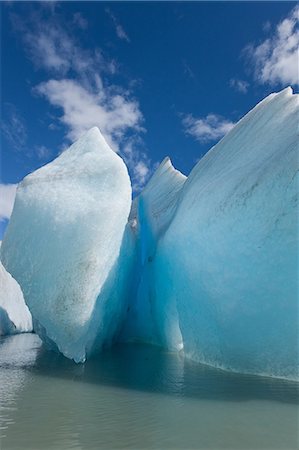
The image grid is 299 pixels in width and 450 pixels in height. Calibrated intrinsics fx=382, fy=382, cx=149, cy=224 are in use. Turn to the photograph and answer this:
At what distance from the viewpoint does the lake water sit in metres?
2.27

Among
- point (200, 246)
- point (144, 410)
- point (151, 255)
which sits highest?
point (151, 255)

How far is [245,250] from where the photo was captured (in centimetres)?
423

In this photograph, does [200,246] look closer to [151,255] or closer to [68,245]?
[68,245]

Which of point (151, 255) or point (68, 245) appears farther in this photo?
point (151, 255)

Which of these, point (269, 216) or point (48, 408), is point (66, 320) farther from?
point (269, 216)

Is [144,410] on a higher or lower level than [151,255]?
lower

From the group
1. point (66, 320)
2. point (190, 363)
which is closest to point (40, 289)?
point (66, 320)

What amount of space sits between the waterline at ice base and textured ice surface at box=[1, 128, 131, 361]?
0.5 inches

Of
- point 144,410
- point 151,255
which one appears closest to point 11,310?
point 151,255

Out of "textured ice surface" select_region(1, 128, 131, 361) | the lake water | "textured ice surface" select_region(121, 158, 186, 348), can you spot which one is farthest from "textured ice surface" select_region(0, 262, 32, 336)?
the lake water

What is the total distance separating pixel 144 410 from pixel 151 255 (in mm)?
4135

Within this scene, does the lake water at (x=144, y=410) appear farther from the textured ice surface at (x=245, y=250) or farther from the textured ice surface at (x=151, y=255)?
the textured ice surface at (x=151, y=255)

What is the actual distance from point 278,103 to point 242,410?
4054mm

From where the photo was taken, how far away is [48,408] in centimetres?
286
